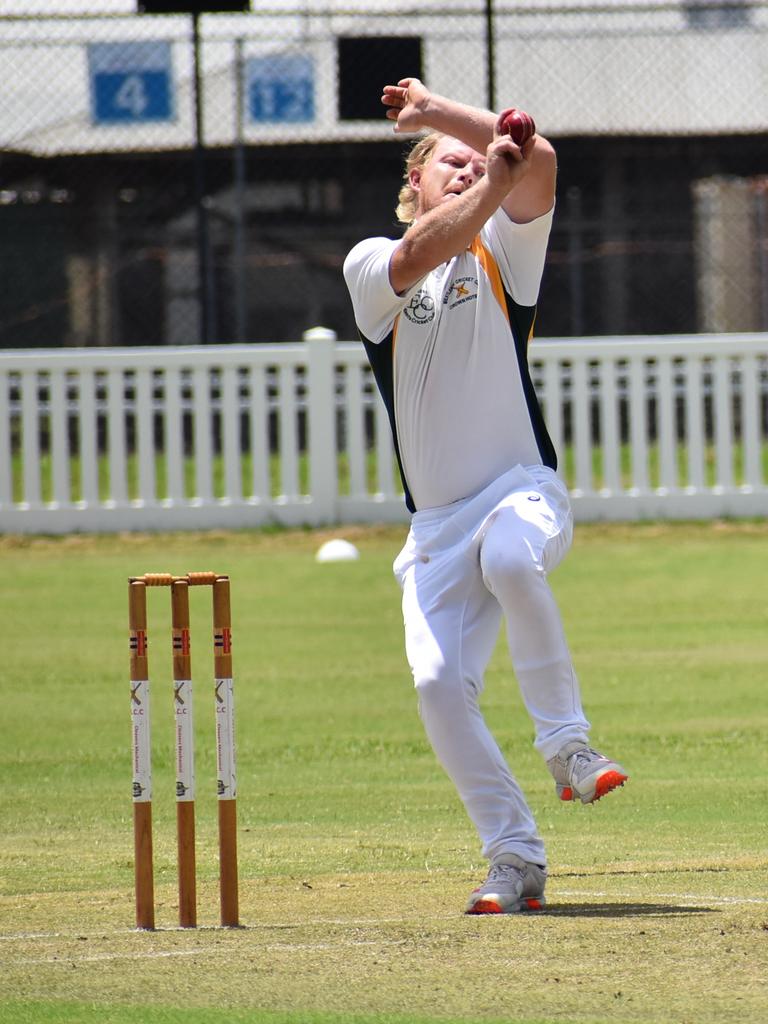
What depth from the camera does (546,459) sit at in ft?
18.0

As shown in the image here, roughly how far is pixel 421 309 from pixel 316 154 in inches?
648

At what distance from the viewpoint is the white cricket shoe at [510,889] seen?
5.05 meters

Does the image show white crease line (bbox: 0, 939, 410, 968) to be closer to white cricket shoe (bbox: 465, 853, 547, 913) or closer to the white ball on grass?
white cricket shoe (bbox: 465, 853, 547, 913)

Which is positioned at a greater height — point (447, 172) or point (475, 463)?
point (447, 172)

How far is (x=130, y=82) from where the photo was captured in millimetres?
20109

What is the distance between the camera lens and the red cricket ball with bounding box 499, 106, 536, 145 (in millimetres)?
5043

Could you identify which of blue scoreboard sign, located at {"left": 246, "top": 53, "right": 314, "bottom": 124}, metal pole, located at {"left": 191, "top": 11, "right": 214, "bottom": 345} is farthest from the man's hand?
blue scoreboard sign, located at {"left": 246, "top": 53, "right": 314, "bottom": 124}

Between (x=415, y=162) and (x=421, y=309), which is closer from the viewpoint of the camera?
(x=421, y=309)

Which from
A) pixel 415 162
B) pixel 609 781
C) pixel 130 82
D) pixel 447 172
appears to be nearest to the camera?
pixel 609 781

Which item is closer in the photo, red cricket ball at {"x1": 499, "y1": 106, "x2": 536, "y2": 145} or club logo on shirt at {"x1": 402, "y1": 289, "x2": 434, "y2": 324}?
red cricket ball at {"x1": 499, "y1": 106, "x2": 536, "y2": 145}

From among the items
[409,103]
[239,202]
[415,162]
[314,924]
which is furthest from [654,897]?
[239,202]

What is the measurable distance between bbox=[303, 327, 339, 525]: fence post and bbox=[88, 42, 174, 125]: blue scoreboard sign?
17.8 ft

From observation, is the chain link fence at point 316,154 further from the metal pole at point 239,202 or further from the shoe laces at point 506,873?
the shoe laces at point 506,873

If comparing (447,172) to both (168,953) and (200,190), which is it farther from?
(200,190)
